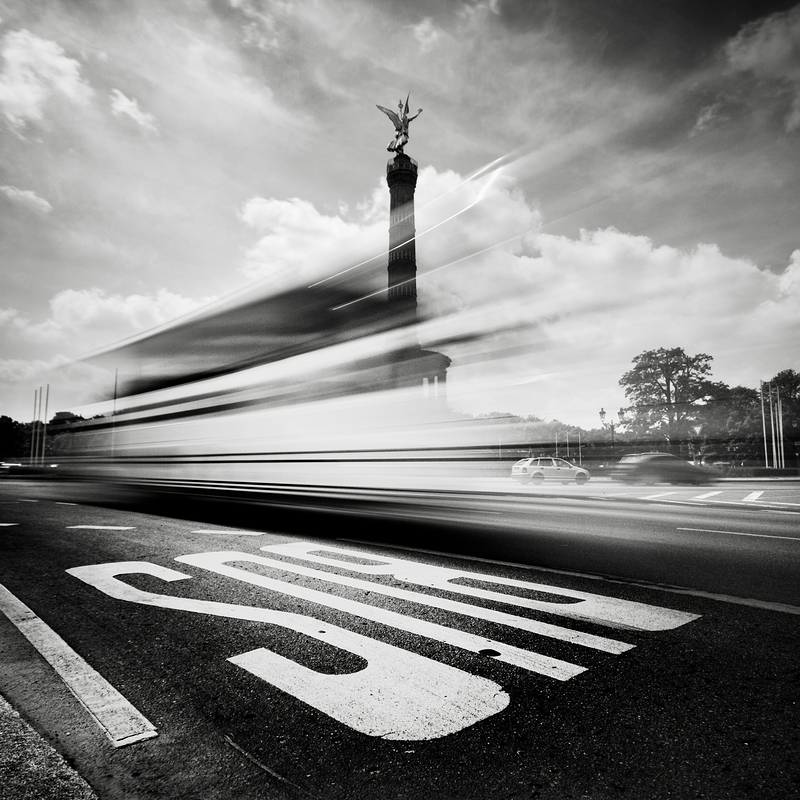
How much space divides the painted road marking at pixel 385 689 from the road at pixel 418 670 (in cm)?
1

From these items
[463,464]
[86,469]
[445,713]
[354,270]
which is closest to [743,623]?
[445,713]

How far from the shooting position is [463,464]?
28.2ft

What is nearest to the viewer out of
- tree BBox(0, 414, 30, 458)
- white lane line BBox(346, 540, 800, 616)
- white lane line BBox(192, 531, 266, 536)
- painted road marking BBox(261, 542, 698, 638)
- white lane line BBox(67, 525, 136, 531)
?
painted road marking BBox(261, 542, 698, 638)

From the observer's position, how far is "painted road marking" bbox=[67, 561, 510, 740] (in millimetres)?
1859

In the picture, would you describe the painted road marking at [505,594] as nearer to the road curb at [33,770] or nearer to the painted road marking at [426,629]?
the painted road marking at [426,629]

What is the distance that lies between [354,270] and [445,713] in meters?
8.22

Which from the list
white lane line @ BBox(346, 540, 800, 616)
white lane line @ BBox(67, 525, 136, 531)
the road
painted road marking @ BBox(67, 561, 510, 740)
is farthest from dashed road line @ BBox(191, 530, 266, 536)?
painted road marking @ BBox(67, 561, 510, 740)

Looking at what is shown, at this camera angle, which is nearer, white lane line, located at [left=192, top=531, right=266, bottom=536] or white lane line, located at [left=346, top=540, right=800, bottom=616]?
white lane line, located at [left=346, top=540, right=800, bottom=616]

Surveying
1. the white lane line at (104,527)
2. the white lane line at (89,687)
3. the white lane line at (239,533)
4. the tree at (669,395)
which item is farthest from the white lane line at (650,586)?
the tree at (669,395)

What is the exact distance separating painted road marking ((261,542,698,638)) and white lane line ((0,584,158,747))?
6.02 feet

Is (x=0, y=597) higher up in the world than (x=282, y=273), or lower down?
lower down

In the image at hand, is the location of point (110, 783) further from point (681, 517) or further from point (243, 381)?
point (243, 381)

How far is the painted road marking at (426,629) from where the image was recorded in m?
2.34

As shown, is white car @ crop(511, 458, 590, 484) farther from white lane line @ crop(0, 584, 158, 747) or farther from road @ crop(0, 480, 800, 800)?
white lane line @ crop(0, 584, 158, 747)
